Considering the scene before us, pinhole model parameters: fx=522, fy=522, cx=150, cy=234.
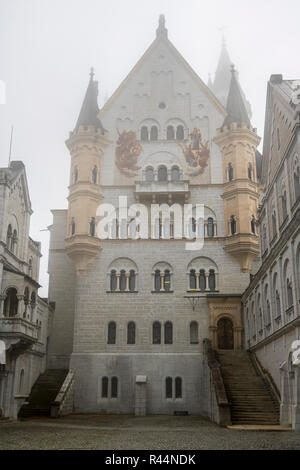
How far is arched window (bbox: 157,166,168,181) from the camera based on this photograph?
159 feet

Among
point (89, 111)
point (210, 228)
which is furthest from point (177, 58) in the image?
point (210, 228)

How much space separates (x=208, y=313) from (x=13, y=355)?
1646 centimetres

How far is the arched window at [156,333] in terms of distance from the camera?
43969 mm

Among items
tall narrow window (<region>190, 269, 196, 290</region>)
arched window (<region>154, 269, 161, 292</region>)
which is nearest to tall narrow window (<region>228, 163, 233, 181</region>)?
tall narrow window (<region>190, 269, 196, 290</region>)

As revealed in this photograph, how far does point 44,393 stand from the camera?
42188 mm

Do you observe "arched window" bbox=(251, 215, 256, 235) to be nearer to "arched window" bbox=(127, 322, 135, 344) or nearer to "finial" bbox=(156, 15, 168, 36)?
"arched window" bbox=(127, 322, 135, 344)

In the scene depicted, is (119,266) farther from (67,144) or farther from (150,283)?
(67,144)

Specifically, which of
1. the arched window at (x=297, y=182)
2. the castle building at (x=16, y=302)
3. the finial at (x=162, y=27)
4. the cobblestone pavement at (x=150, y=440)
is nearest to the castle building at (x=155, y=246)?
the finial at (x=162, y=27)

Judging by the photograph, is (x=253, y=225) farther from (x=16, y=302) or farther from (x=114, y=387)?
(x=16, y=302)

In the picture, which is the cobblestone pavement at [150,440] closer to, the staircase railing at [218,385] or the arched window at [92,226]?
the staircase railing at [218,385]

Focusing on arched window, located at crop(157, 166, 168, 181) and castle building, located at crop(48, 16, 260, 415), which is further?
arched window, located at crop(157, 166, 168, 181)

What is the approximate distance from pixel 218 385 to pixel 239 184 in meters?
19.8

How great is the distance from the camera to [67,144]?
4966 centimetres
